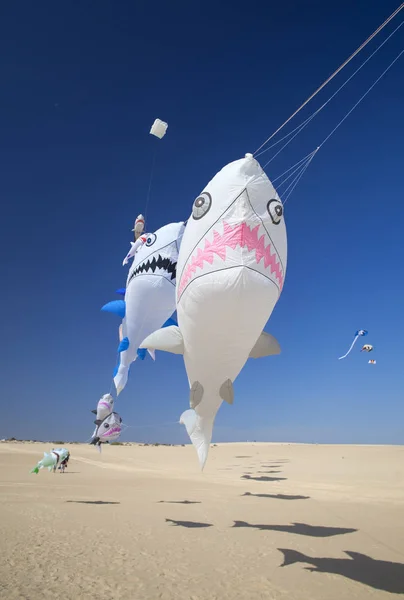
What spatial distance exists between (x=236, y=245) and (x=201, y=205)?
36.1 inches

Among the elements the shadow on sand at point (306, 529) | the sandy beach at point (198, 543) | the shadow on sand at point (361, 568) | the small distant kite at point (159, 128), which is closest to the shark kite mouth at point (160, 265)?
the small distant kite at point (159, 128)

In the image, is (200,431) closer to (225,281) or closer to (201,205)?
(225,281)

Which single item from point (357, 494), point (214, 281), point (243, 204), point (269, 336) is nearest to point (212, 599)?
point (269, 336)

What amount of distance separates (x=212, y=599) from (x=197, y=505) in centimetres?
635

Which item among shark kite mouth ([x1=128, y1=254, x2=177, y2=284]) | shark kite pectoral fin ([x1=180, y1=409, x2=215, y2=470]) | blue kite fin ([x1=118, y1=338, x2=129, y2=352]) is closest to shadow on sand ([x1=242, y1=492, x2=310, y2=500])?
blue kite fin ([x1=118, y1=338, x2=129, y2=352])

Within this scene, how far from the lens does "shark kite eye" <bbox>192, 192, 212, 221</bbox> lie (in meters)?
5.29

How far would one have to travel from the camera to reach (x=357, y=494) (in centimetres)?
1334

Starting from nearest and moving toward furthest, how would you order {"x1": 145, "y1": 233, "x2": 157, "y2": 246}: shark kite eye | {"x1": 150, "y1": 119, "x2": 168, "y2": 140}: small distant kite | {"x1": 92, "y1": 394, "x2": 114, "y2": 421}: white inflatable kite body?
{"x1": 150, "y1": 119, "x2": 168, "y2": 140}: small distant kite
{"x1": 145, "y1": 233, "x2": 157, "y2": 246}: shark kite eye
{"x1": 92, "y1": 394, "x2": 114, "y2": 421}: white inflatable kite body

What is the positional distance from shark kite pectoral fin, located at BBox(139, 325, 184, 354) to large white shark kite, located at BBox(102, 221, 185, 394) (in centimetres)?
423

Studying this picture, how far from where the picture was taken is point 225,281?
4.79 m

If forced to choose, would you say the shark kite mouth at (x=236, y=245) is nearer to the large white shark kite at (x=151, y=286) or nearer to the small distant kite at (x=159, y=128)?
the small distant kite at (x=159, y=128)

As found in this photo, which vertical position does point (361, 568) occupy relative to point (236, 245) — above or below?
below

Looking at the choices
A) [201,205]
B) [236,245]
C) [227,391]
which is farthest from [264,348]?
[201,205]

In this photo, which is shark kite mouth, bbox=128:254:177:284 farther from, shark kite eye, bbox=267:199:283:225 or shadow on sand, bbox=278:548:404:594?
shadow on sand, bbox=278:548:404:594
